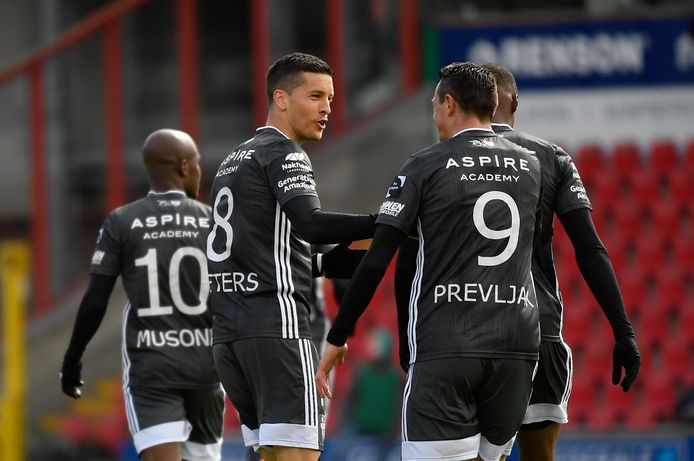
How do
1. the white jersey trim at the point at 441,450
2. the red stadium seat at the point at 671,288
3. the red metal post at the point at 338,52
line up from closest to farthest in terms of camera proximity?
the white jersey trim at the point at 441,450 → the red stadium seat at the point at 671,288 → the red metal post at the point at 338,52

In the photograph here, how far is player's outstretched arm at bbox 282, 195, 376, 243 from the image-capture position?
5.05 m

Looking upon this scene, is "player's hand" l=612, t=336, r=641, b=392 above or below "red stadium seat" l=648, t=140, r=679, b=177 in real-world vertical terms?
below

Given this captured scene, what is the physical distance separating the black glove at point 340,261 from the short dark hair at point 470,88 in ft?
2.81

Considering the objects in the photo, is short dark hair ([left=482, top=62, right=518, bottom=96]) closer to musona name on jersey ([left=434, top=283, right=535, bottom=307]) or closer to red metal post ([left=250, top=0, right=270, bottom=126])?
musona name on jersey ([left=434, top=283, right=535, bottom=307])

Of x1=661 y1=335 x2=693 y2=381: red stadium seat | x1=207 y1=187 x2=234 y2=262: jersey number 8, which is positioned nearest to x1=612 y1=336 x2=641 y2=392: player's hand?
x1=207 y1=187 x2=234 y2=262: jersey number 8

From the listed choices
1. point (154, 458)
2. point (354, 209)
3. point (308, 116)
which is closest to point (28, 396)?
point (354, 209)

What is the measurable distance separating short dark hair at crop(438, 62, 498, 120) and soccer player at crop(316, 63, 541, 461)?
0.02m

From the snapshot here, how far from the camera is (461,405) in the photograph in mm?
4844

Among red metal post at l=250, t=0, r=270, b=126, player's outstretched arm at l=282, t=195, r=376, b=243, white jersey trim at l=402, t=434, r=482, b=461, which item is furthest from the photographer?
red metal post at l=250, t=0, r=270, b=126

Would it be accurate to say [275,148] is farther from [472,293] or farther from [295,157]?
[472,293]

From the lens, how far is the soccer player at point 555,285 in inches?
205

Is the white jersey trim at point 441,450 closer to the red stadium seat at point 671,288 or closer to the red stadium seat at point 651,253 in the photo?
the red stadium seat at point 671,288

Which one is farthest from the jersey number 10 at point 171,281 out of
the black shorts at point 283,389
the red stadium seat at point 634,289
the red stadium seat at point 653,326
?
the red stadium seat at point 634,289

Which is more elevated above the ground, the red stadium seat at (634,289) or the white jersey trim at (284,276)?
the white jersey trim at (284,276)
